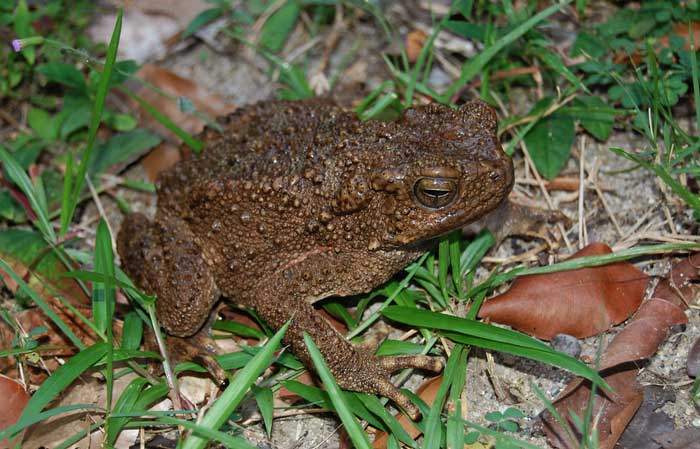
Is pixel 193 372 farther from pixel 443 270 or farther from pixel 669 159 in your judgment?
pixel 669 159

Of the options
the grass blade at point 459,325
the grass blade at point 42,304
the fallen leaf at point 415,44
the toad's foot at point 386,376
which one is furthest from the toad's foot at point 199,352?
the fallen leaf at point 415,44

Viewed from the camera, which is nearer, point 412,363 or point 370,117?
point 412,363

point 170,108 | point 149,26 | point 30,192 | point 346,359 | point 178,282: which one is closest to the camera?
point 346,359

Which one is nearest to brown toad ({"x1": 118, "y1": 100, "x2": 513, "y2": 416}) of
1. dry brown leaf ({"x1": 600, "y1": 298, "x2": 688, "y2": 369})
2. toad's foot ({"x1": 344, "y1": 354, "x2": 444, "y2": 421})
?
toad's foot ({"x1": 344, "y1": 354, "x2": 444, "y2": 421})

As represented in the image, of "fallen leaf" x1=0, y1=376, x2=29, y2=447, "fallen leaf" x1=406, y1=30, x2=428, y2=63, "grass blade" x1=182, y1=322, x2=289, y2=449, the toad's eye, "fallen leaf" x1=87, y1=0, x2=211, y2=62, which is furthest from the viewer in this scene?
"fallen leaf" x1=87, y1=0, x2=211, y2=62

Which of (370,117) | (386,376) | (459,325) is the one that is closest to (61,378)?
(386,376)

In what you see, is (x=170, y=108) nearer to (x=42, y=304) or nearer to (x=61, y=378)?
(x=42, y=304)

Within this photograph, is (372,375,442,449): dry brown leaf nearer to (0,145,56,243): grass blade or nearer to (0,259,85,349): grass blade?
(0,259,85,349): grass blade
